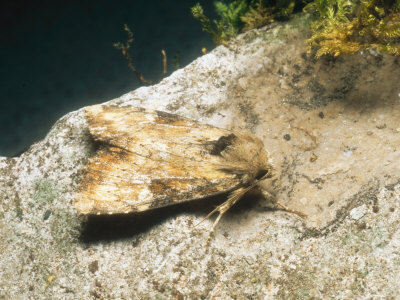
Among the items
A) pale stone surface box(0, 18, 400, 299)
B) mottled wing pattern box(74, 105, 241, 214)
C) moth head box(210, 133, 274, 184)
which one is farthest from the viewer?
moth head box(210, 133, 274, 184)

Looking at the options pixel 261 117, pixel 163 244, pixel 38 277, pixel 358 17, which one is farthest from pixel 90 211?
pixel 358 17

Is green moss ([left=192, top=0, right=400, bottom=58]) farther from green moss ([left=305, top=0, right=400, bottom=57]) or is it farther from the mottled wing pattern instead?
the mottled wing pattern

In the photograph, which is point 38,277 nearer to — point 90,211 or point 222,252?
point 90,211

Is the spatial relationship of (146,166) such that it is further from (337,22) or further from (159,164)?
(337,22)

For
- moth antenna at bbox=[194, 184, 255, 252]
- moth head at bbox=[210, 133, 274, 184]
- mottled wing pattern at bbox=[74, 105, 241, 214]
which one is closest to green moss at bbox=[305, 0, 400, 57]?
moth head at bbox=[210, 133, 274, 184]

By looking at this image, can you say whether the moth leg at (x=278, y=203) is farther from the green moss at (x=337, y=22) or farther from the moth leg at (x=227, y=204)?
the green moss at (x=337, y=22)

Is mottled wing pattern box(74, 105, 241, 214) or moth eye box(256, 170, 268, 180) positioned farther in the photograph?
moth eye box(256, 170, 268, 180)
